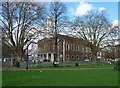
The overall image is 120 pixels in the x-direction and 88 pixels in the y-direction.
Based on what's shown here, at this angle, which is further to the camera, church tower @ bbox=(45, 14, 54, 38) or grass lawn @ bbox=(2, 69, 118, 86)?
church tower @ bbox=(45, 14, 54, 38)

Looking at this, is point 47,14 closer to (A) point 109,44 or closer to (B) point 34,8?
(B) point 34,8

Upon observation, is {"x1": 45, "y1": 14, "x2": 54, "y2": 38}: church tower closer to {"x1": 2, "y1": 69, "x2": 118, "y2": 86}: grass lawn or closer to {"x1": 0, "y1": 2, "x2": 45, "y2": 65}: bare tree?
{"x1": 0, "y1": 2, "x2": 45, "y2": 65}: bare tree

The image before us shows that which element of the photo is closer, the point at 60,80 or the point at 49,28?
the point at 60,80

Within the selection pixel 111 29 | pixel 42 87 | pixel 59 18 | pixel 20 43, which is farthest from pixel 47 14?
pixel 42 87

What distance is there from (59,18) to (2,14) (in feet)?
34.2

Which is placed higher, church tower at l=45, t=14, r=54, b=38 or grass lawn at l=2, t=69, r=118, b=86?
church tower at l=45, t=14, r=54, b=38

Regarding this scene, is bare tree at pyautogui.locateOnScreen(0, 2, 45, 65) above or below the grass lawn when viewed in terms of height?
above

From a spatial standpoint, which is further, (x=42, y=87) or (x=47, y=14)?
(x=47, y=14)

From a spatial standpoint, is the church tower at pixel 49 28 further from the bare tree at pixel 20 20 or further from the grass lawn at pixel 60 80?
the grass lawn at pixel 60 80

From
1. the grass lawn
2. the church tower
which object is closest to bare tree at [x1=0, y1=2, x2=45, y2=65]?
the church tower

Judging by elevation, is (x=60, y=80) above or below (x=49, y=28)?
below

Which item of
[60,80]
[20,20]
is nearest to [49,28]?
[20,20]

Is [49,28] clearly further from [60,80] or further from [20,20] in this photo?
[60,80]

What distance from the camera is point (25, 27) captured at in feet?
89.4
